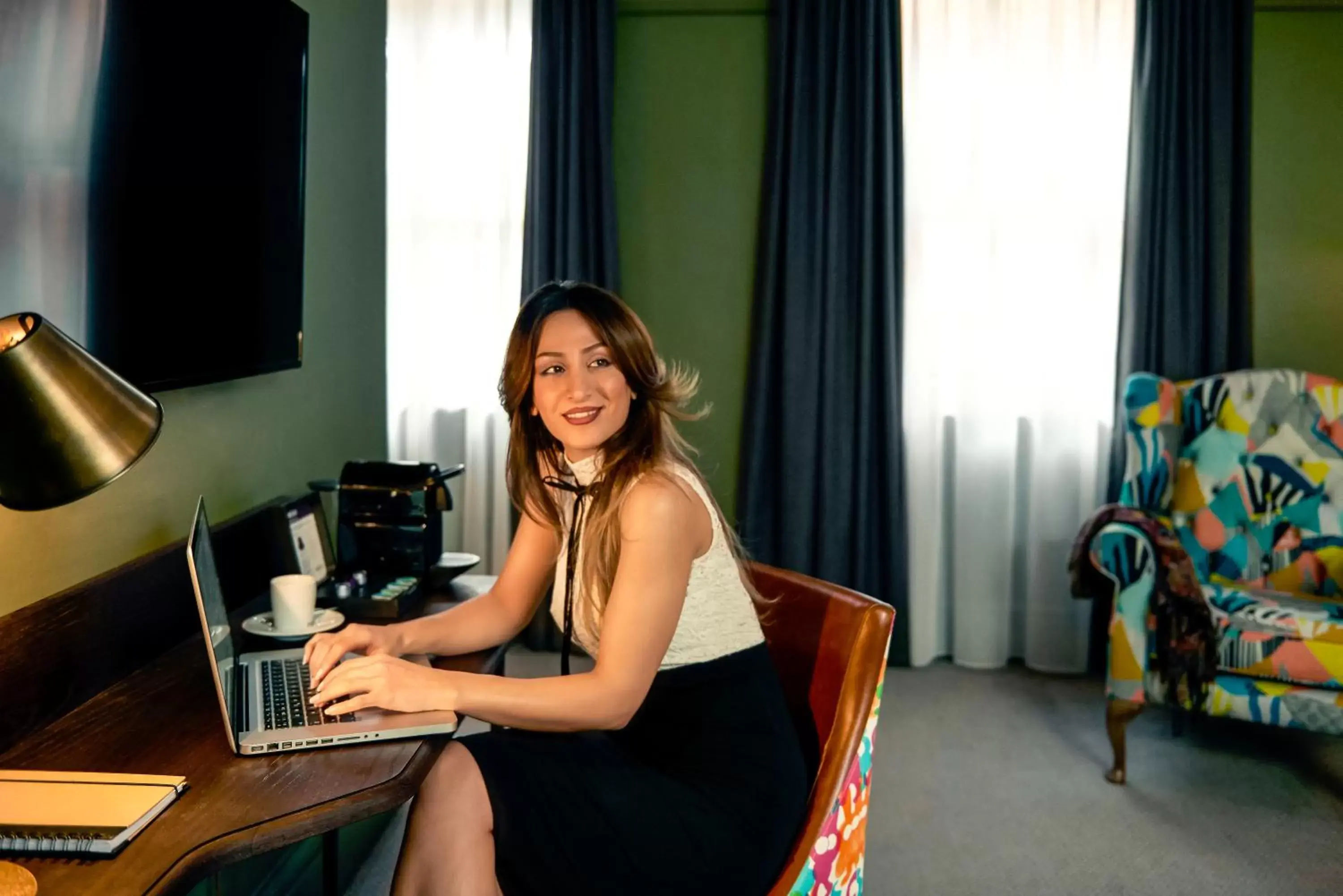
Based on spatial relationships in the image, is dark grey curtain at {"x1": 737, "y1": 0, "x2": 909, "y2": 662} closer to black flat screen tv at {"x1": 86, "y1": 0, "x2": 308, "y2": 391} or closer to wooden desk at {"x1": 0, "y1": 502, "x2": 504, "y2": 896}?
black flat screen tv at {"x1": 86, "y1": 0, "x2": 308, "y2": 391}

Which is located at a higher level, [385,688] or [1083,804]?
[385,688]

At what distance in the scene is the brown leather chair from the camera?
4.74ft

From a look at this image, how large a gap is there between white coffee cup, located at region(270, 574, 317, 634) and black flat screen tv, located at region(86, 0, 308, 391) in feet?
1.14

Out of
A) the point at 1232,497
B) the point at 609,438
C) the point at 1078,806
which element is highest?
the point at 609,438

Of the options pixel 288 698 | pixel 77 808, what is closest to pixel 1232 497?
Answer: pixel 288 698

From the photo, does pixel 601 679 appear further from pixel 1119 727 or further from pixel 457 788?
pixel 1119 727

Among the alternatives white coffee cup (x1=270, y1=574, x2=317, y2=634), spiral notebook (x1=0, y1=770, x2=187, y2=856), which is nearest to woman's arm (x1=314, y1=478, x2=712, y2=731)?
spiral notebook (x1=0, y1=770, x2=187, y2=856)

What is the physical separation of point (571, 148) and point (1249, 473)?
7.48 feet

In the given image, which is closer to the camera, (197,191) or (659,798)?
(659,798)

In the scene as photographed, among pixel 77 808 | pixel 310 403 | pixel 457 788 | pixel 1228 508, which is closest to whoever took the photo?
pixel 77 808

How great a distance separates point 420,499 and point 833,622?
0.90 m

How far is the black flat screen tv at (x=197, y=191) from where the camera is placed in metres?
1.56

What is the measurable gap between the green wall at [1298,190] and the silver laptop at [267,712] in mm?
3375

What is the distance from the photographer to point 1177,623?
284cm
